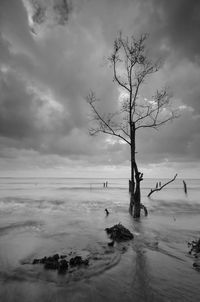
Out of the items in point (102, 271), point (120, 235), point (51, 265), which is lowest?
point (102, 271)

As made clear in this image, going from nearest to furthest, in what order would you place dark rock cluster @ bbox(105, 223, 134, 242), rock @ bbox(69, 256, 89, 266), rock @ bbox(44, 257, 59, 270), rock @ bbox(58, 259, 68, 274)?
rock @ bbox(58, 259, 68, 274), rock @ bbox(44, 257, 59, 270), rock @ bbox(69, 256, 89, 266), dark rock cluster @ bbox(105, 223, 134, 242)

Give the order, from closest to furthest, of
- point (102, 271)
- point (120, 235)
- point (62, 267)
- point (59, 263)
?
1. point (62, 267)
2. point (102, 271)
3. point (59, 263)
4. point (120, 235)

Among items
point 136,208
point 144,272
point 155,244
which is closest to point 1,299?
point 144,272

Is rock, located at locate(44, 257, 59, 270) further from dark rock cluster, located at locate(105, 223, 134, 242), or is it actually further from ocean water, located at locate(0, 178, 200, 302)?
dark rock cluster, located at locate(105, 223, 134, 242)

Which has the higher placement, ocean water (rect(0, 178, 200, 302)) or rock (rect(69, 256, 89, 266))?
rock (rect(69, 256, 89, 266))

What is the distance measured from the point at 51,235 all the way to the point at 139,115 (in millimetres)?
10716

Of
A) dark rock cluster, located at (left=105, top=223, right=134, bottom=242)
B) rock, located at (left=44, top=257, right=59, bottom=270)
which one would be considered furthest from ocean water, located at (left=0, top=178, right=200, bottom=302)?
dark rock cluster, located at (left=105, top=223, right=134, bottom=242)

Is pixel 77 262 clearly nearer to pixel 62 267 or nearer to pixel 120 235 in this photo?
pixel 62 267

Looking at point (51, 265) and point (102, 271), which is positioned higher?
point (51, 265)

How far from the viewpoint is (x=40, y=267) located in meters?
5.78

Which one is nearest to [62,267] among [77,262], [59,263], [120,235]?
[59,263]

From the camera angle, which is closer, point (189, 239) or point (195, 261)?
point (195, 261)

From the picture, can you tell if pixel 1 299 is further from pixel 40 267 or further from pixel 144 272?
pixel 144 272

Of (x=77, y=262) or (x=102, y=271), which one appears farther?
(x=77, y=262)
